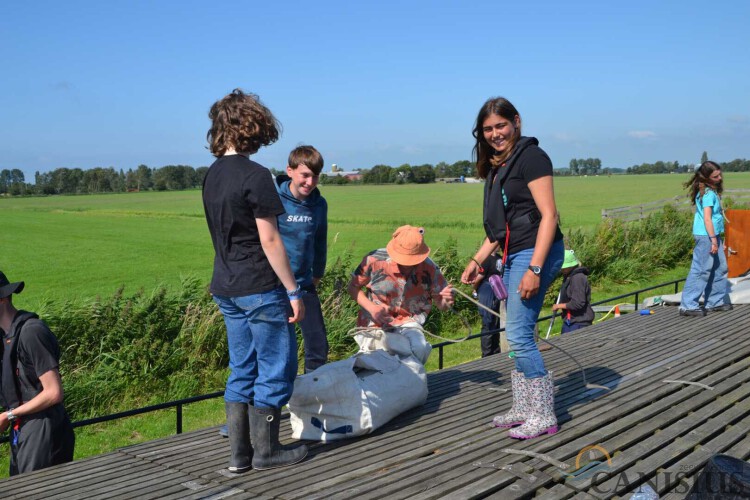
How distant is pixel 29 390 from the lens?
3.73m

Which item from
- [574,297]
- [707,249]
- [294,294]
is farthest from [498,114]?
[707,249]

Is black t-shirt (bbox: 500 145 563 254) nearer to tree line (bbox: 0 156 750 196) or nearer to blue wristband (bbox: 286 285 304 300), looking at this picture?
blue wristband (bbox: 286 285 304 300)

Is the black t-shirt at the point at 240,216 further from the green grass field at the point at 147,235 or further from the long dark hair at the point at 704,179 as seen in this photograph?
the green grass field at the point at 147,235

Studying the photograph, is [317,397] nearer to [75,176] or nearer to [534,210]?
[534,210]

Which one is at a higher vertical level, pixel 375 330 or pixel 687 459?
pixel 375 330

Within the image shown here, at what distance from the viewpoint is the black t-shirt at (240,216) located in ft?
11.0

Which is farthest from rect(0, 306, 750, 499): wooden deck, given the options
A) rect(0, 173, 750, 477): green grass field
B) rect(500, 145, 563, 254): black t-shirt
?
rect(0, 173, 750, 477): green grass field

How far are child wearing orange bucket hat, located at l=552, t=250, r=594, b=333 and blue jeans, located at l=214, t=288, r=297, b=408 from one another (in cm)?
458

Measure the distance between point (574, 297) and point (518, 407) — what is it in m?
3.75

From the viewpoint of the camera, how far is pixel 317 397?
4.05 m

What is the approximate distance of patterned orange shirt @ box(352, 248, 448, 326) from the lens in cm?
496

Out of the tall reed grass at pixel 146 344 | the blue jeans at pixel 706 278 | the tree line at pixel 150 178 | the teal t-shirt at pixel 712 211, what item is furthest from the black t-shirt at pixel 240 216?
the tree line at pixel 150 178

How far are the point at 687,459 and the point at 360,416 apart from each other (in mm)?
1778

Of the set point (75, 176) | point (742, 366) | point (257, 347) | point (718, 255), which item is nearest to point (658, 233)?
point (718, 255)
